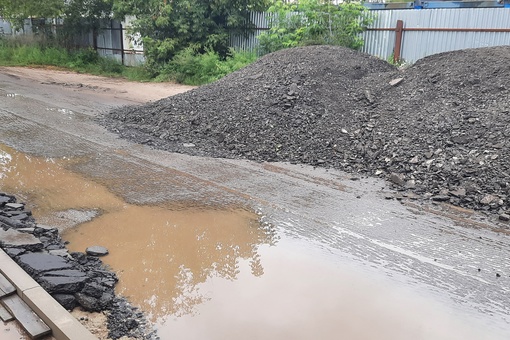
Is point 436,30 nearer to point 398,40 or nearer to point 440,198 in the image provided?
point 398,40

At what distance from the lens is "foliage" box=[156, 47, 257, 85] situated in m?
17.6

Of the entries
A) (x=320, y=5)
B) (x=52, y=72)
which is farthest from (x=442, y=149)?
(x=52, y=72)

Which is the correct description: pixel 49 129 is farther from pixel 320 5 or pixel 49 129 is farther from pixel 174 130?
pixel 320 5

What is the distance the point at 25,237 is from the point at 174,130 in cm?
527

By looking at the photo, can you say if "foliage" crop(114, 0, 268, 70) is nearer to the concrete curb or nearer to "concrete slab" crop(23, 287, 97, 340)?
the concrete curb

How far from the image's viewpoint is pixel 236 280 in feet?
15.5

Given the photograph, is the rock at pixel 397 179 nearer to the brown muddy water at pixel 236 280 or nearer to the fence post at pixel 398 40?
the brown muddy water at pixel 236 280

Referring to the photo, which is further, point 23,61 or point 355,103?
point 23,61

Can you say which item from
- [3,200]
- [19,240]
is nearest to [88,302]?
[19,240]

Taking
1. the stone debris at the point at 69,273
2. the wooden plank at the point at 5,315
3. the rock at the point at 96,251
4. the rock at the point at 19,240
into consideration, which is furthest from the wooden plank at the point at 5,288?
the rock at the point at 96,251

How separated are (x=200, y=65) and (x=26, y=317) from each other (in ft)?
50.9

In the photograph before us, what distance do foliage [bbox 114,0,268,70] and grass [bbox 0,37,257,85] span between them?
1.87 ft

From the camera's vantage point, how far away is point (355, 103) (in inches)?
393

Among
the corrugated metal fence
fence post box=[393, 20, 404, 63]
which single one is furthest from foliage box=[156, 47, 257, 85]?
fence post box=[393, 20, 404, 63]
